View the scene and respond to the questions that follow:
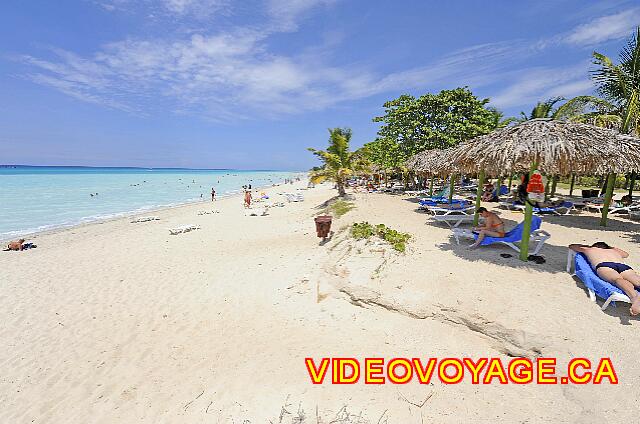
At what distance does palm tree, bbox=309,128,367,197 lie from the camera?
18281 millimetres

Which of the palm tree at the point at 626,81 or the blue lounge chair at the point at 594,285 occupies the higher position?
the palm tree at the point at 626,81

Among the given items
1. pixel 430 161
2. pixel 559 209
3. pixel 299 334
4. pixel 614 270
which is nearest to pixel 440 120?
pixel 430 161

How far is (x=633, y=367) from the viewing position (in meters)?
3.24

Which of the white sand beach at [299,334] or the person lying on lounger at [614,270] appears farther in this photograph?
the person lying on lounger at [614,270]

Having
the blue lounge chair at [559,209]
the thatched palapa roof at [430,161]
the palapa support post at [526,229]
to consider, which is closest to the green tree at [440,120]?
the thatched palapa roof at [430,161]

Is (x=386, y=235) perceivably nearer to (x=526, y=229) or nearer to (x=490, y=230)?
(x=490, y=230)

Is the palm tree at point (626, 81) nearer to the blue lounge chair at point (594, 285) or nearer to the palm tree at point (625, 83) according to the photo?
the palm tree at point (625, 83)

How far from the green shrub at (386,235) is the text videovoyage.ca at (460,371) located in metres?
3.42

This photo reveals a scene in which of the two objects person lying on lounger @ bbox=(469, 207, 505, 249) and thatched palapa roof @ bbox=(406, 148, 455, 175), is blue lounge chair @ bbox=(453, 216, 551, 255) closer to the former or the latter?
person lying on lounger @ bbox=(469, 207, 505, 249)

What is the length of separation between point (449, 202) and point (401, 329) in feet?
30.9

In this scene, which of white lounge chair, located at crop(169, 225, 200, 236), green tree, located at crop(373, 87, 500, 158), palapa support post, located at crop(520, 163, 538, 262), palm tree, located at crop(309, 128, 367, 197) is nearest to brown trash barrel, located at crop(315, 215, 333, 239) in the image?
palapa support post, located at crop(520, 163, 538, 262)

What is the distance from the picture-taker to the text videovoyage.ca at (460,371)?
3.27 m

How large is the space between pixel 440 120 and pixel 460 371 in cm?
1915

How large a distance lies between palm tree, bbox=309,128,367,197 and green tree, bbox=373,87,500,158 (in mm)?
3815
